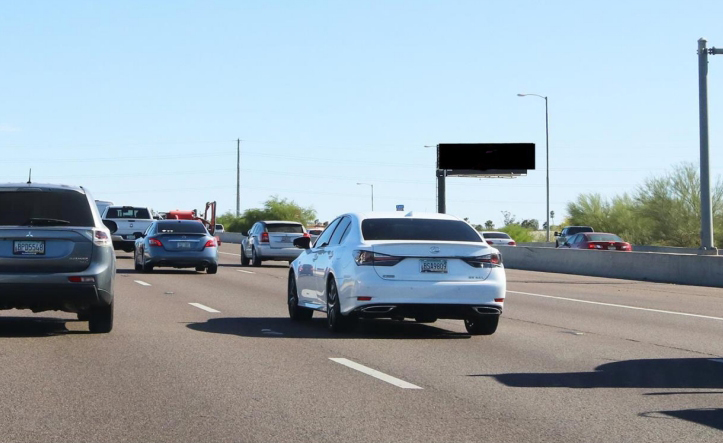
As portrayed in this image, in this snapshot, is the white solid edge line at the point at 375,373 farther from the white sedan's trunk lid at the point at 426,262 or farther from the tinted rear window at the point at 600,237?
the tinted rear window at the point at 600,237

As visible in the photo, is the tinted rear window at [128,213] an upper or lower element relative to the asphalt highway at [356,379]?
upper

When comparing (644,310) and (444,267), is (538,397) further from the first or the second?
(644,310)

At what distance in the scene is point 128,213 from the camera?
44281 mm

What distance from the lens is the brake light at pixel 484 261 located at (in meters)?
14.1

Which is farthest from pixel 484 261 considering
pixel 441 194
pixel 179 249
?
pixel 441 194

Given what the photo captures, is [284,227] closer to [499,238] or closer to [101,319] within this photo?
[499,238]

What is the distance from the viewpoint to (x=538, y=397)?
9289mm

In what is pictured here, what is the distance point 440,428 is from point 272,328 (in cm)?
761

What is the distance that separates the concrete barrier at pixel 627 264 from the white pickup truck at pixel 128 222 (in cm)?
1359

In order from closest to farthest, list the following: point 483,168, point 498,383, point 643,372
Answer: point 498,383 < point 643,372 < point 483,168

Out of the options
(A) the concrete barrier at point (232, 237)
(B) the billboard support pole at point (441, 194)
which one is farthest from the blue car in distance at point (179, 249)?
(A) the concrete barrier at point (232, 237)

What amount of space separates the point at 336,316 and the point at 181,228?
18340mm

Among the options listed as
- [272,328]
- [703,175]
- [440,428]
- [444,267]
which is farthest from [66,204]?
[703,175]

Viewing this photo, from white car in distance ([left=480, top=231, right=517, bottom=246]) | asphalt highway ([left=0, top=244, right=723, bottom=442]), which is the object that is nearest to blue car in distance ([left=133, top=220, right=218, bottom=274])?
asphalt highway ([left=0, top=244, right=723, bottom=442])
